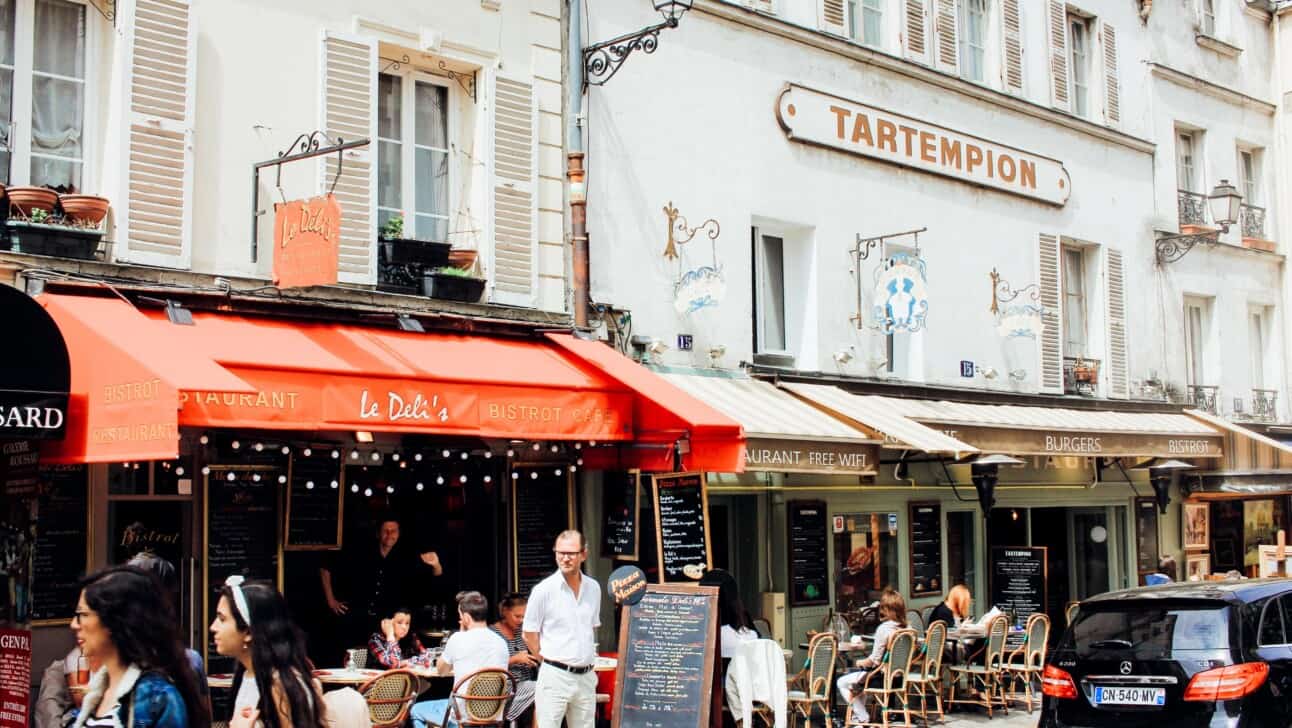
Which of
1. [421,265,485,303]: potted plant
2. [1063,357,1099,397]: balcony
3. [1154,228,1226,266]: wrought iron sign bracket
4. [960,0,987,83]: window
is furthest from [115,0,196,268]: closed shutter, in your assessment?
[1154,228,1226,266]: wrought iron sign bracket

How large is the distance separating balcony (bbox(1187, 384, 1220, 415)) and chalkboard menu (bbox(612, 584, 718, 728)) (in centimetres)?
1187

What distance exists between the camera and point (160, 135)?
30.6 feet

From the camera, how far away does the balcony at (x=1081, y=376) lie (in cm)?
1755

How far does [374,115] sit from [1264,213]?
1612cm

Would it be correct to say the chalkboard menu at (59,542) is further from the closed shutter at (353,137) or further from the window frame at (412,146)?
the window frame at (412,146)

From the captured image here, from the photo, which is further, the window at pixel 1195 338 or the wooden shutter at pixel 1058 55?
the window at pixel 1195 338

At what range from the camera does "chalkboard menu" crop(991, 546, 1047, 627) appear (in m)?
15.4

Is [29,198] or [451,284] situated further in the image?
[451,284]

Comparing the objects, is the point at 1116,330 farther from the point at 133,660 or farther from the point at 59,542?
the point at 133,660

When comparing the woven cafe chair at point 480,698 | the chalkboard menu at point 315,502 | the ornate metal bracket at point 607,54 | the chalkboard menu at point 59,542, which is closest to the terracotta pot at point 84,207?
the chalkboard menu at point 59,542

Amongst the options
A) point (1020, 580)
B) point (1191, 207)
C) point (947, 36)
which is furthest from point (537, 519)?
point (1191, 207)

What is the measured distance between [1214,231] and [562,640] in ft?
45.1

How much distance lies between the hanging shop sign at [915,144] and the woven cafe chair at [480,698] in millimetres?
6900

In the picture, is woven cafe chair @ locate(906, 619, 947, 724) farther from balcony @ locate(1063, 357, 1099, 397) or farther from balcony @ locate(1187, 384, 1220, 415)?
balcony @ locate(1187, 384, 1220, 415)
